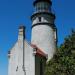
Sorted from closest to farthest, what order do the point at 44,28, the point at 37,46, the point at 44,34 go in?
1. the point at 37,46
2. the point at 44,34
3. the point at 44,28

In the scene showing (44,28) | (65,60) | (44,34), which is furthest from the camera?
(44,28)

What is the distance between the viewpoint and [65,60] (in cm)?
2333

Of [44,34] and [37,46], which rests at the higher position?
[44,34]

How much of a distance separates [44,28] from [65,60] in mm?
14186

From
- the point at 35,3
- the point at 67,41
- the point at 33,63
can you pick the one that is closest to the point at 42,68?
the point at 33,63

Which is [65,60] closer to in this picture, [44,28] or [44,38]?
[44,38]

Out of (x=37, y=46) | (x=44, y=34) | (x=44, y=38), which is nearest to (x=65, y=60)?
(x=37, y=46)

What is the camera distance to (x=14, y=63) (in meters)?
30.8

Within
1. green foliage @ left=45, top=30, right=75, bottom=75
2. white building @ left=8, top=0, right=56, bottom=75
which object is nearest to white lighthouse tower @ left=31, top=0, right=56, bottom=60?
white building @ left=8, top=0, right=56, bottom=75

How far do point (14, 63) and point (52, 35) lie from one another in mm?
8962

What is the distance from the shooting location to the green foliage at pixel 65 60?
23.1 meters

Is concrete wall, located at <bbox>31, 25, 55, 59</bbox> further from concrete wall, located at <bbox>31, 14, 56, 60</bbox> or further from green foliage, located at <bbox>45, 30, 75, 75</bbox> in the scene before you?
green foliage, located at <bbox>45, 30, 75, 75</bbox>

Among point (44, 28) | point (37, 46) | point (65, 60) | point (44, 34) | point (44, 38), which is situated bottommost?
point (65, 60)

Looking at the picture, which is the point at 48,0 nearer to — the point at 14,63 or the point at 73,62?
the point at 14,63
